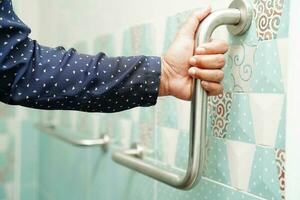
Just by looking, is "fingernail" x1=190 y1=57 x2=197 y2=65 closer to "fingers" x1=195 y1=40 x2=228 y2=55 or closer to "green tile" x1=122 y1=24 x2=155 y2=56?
"fingers" x1=195 y1=40 x2=228 y2=55

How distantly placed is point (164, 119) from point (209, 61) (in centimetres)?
27

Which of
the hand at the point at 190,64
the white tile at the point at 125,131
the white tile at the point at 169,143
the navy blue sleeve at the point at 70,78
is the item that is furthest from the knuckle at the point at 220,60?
the white tile at the point at 125,131

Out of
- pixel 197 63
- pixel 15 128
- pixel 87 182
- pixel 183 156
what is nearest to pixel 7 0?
pixel 197 63

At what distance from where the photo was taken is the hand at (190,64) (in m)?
0.50

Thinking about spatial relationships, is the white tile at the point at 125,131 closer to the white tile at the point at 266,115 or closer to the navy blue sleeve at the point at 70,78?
the navy blue sleeve at the point at 70,78

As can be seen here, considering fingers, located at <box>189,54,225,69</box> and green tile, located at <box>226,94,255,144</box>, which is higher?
fingers, located at <box>189,54,225,69</box>

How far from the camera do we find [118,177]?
0.94m

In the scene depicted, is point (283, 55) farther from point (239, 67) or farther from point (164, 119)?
point (164, 119)

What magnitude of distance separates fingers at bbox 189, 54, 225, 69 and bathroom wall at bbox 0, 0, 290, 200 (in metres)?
0.05

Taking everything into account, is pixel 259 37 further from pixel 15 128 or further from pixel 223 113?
pixel 15 128

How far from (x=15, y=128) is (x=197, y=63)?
1195 millimetres

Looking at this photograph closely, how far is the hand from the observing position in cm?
50

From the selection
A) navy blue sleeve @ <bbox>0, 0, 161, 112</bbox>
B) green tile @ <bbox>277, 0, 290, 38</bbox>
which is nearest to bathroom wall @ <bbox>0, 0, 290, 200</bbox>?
green tile @ <bbox>277, 0, 290, 38</bbox>

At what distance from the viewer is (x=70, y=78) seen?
22.6 inches
